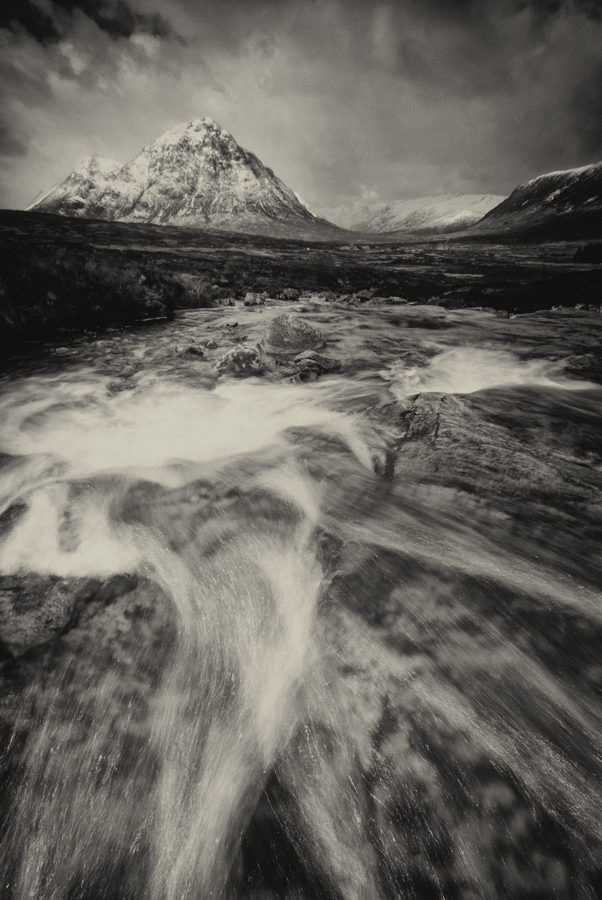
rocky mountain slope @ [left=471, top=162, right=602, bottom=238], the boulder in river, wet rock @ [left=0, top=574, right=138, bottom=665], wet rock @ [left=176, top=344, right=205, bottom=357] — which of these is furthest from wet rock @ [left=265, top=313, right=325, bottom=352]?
rocky mountain slope @ [left=471, top=162, right=602, bottom=238]

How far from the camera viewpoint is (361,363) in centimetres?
722

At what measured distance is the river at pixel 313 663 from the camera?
1.65 meters

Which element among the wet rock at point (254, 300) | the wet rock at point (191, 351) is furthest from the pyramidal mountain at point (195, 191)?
the wet rock at point (191, 351)

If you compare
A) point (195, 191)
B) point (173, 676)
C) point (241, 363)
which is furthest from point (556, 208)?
point (195, 191)

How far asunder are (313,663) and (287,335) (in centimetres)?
654

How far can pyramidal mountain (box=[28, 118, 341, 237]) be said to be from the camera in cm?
14062

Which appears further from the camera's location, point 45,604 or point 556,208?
point 556,208

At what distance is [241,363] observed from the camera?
6605 millimetres

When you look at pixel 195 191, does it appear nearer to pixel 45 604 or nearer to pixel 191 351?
pixel 191 351

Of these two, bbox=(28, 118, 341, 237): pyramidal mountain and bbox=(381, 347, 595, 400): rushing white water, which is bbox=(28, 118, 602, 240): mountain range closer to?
bbox=(28, 118, 341, 237): pyramidal mountain

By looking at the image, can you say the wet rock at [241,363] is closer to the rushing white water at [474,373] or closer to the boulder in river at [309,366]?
the boulder in river at [309,366]

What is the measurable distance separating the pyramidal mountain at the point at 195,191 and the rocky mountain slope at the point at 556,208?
6041 cm

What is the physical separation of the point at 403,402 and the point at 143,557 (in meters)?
3.13

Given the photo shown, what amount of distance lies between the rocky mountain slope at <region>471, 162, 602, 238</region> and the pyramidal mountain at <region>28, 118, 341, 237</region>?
6041cm
